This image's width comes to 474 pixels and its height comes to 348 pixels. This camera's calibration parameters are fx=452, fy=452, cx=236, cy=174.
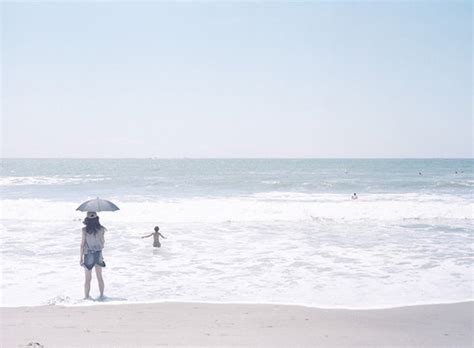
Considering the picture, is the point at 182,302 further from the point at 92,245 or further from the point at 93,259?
the point at 92,245

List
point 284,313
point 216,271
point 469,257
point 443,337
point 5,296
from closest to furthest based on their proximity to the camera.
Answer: point 443,337
point 284,313
point 5,296
point 216,271
point 469,257

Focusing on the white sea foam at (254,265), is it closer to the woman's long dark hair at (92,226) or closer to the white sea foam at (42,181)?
the woman's long dark hair at (92,226)

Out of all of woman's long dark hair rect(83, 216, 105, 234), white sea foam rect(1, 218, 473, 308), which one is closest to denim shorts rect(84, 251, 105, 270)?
woman's long dark hair rect(83, 216, 105, 234)

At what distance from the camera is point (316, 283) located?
978cm

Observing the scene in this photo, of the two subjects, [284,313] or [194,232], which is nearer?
[284,313]

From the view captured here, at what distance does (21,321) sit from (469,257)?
11230 mm

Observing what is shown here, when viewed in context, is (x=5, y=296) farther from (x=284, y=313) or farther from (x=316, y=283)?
(x=316, y=283)

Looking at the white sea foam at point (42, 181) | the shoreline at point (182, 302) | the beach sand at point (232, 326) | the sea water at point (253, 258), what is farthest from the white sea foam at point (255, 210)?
the white sea foam at point (42, 181)

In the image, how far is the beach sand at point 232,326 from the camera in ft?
20.0

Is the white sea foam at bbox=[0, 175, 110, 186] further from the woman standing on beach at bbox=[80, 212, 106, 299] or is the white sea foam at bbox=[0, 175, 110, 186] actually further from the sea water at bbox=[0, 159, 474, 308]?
the woman standing on beach at bbox=[80, 212, 106, 299]

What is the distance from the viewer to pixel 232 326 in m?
6.74

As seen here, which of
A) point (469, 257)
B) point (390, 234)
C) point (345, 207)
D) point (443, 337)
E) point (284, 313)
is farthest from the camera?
point (345, 207)

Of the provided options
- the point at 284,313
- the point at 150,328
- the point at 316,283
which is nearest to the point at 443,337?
the point at 284,313

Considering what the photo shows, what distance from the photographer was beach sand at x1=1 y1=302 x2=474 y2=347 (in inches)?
240
